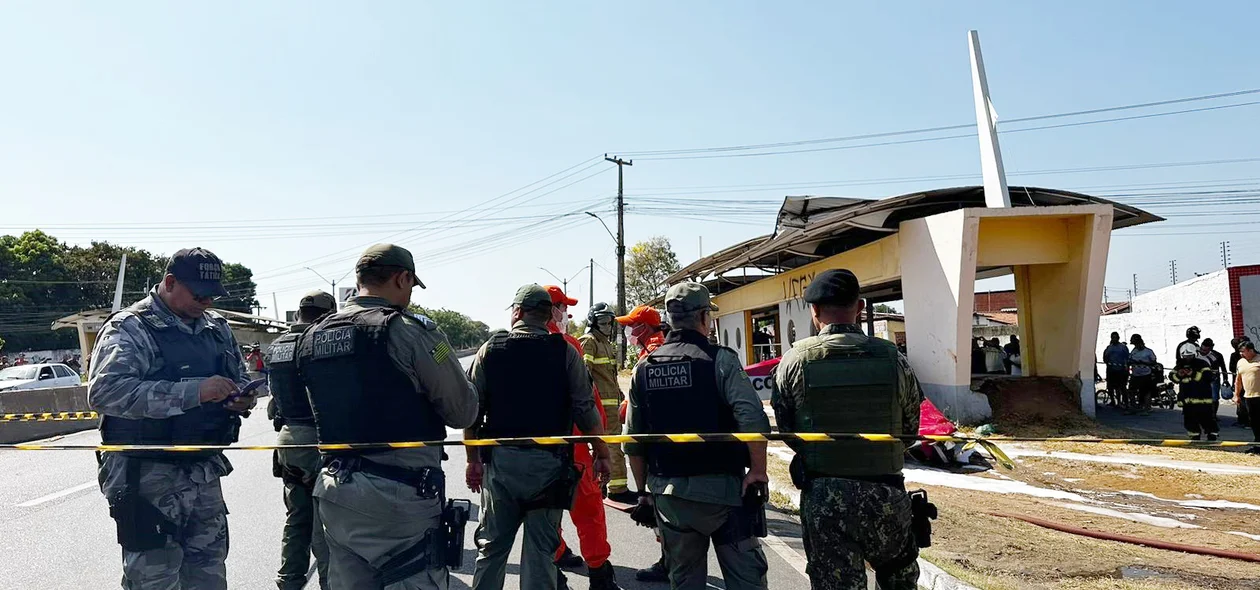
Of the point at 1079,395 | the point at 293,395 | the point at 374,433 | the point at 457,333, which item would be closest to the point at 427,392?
the point at 374,433

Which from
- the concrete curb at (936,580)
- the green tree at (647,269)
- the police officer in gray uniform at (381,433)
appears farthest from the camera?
the green tree at (647,269)

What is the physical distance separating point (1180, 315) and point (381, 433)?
3075 centimetres

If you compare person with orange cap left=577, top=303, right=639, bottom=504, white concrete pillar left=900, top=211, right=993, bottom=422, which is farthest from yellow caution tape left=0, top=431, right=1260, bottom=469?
white concrete pillar left=900, top=211, right=993, bottom=422

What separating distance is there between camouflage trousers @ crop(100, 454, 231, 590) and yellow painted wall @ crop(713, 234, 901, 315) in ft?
37.0

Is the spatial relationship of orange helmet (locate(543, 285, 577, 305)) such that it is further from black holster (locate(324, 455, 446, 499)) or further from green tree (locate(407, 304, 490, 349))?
green tree (locate(407, 304, 490, 349))

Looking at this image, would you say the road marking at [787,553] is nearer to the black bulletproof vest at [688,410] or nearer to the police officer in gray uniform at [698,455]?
the police officer in gray uniform at [698,455]

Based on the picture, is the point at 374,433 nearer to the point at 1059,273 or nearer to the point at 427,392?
the point at 427,392

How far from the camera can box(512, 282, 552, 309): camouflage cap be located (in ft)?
13.4

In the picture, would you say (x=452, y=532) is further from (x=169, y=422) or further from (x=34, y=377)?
(x=34, y=377)

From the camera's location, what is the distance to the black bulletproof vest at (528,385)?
3941 millimetres

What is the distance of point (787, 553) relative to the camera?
18.7 feet

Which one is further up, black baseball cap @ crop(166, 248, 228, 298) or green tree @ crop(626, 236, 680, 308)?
green tree @ crop(626, 236, 680, 308)

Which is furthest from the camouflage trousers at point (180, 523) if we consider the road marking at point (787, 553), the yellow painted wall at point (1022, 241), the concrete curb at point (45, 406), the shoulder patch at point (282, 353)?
the concrete curb at point (45, 406)

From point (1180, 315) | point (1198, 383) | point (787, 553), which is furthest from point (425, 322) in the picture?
point (1180, 315)
